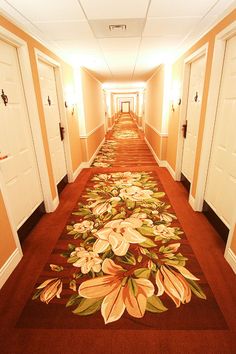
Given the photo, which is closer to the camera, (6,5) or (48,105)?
(6,5)

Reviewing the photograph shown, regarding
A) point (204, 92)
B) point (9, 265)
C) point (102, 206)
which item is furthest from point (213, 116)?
point (9, 265)

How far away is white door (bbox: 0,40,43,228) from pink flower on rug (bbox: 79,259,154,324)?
121 centimetres

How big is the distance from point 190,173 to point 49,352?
3.10 metres

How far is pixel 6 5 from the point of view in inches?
74.2

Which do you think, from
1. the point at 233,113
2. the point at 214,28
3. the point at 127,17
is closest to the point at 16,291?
the point at 233,113

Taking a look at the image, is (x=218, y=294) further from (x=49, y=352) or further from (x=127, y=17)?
(x=127, y=17)

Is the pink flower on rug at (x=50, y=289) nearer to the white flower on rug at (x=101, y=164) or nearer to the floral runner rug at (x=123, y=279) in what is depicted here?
the floral runner rug at (x=123, y=279)

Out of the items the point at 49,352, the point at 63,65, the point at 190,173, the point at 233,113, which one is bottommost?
the point at 49,352

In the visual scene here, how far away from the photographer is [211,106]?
99.7 inches

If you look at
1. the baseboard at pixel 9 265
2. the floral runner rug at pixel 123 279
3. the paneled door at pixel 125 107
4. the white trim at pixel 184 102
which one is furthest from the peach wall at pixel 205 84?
the paneled door at pixel 125 107

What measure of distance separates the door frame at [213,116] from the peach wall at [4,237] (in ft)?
7.49

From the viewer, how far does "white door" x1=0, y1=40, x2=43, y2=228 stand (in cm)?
215

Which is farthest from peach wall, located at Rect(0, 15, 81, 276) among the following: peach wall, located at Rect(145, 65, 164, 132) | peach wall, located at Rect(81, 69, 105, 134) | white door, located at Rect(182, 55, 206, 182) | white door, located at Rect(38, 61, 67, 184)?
white door, located at Rect(182, 55, 206, 182)

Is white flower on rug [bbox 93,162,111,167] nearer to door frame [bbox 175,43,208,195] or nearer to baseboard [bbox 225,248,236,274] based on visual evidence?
door frame [bbox 175,43,208,195]
